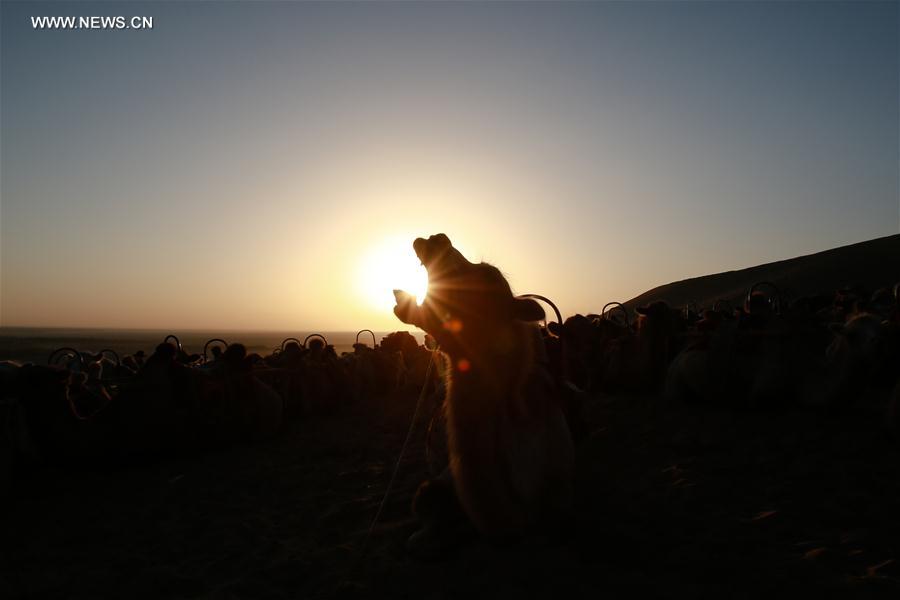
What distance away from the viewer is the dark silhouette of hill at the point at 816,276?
39.0 m

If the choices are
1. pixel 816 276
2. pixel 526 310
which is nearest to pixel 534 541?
pixel 526 310

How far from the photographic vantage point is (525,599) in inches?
143

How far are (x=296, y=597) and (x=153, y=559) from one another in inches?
63.5

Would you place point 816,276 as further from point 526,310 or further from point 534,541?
point 526,310

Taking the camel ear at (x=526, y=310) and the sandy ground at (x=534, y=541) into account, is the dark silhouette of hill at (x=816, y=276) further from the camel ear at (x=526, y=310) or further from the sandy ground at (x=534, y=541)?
the camel ear at (x=526, y=310)

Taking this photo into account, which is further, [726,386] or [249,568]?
[726,386]

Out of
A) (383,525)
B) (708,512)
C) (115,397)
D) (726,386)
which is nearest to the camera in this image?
(708,512)

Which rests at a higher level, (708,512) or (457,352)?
(457,352)

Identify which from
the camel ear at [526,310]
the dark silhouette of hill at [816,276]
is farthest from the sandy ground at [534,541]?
the dark silhouette of hill at [816,276]

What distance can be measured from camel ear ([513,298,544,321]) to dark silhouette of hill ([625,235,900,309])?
30.3 m

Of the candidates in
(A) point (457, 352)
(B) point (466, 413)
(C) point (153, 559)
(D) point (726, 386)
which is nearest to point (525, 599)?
(B) point (466, 413)

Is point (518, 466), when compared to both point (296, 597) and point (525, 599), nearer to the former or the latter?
point (525, 599)

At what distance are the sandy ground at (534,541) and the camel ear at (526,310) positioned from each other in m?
1.53

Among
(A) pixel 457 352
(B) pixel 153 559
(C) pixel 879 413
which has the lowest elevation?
(B) pixel 153 559
